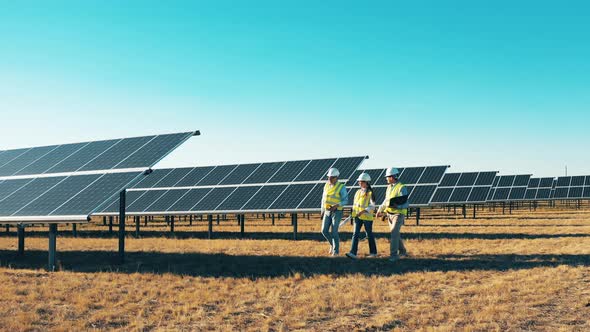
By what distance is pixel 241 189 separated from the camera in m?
23.4

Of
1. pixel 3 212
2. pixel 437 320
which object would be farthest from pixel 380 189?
pixel 437 320

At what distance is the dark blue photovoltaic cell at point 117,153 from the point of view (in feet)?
49.4

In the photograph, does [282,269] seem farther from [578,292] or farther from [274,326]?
[578,292]

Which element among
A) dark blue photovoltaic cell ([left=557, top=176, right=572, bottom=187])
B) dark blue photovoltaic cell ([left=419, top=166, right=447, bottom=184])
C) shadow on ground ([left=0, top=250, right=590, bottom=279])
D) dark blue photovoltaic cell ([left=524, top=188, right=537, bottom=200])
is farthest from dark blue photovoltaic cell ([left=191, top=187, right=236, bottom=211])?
dark blue photovoltaic cell ([left=557, top=176, right=572, bottom=187])

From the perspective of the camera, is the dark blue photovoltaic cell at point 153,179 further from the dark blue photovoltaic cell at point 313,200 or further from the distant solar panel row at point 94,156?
the dark blue photovoltaic cell at point 313,200

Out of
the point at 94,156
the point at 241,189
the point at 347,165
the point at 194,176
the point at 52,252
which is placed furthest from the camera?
the point at 194,176

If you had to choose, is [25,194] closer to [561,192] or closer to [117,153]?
[117,153]

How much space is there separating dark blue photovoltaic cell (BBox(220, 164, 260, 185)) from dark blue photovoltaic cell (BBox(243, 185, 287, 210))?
241 centimetres

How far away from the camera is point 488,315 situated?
722 cm

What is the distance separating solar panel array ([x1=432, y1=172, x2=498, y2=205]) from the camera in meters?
37.8

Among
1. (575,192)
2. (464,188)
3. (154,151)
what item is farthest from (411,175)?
(575,192)

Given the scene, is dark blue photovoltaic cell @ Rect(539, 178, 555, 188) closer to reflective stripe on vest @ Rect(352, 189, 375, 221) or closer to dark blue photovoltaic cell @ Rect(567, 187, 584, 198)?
dark blue photovoltaic cell @ Rect(567, 187, 584, 198)

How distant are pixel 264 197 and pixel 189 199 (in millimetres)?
3882

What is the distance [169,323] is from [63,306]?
230cm
